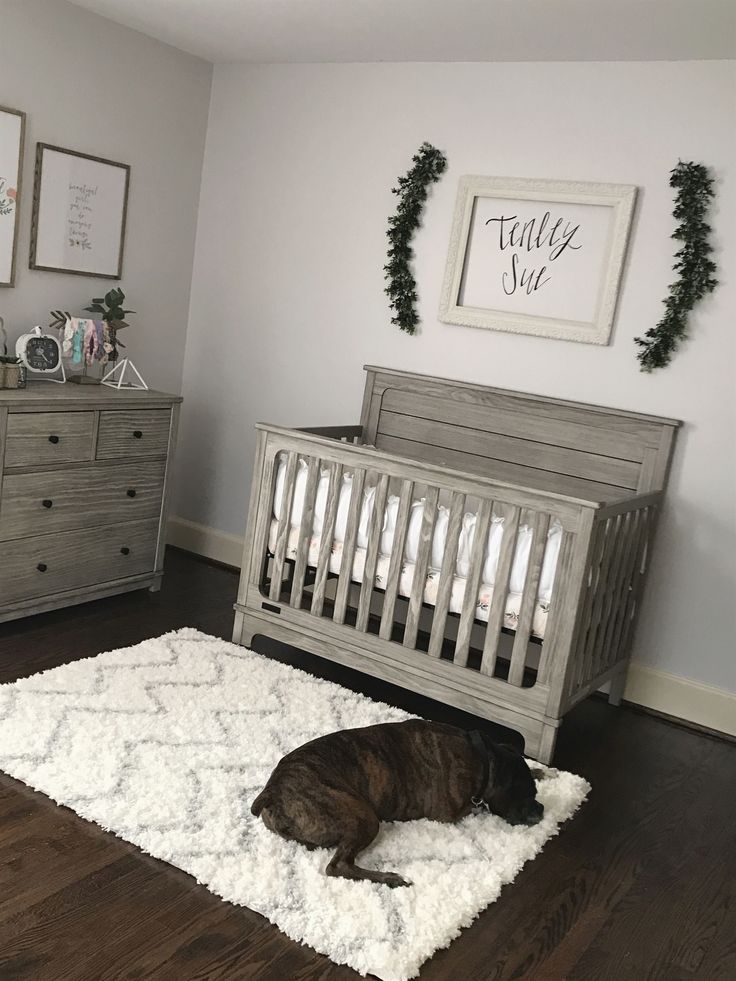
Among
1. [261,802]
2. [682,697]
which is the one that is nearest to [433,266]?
[682,697]

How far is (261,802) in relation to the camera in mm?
2150

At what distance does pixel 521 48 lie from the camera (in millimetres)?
3268

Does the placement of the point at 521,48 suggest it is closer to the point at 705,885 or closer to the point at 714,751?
the point at 714,751

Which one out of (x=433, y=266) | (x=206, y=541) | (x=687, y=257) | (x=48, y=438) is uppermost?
(x=687, y=257)

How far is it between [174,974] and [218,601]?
2180mm

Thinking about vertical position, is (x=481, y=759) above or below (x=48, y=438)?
below

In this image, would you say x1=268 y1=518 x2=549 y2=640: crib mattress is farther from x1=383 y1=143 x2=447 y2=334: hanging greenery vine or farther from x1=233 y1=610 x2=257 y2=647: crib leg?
x1=383 y1=143 x2=447 y2=334: hanging greenery vine

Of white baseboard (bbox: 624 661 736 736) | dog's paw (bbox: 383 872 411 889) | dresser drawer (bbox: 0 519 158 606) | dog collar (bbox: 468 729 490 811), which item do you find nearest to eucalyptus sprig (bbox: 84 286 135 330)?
dresser drawer (bbox: 0 519 158 606)

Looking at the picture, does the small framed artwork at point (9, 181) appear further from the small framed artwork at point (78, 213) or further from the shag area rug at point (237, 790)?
the shag area rug at point (237, 790)

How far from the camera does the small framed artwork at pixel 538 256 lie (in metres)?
3.29

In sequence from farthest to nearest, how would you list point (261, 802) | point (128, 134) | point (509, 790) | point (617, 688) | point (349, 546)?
point (128, 134), point (617, 688), point (349, 546), point (509, 790), point (261, 802)

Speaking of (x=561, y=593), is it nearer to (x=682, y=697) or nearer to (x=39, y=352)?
(x=682, y=697)

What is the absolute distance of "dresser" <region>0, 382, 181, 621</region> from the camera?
3146 mm

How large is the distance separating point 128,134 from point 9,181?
25.6 inches
